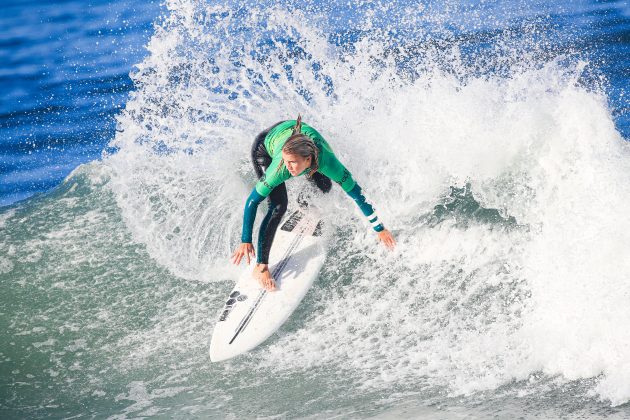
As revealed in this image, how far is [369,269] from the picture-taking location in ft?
22.5

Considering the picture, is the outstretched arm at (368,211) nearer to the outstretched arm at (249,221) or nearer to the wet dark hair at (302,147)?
the wet dark hair at (302,147)

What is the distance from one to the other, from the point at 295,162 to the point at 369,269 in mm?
1820

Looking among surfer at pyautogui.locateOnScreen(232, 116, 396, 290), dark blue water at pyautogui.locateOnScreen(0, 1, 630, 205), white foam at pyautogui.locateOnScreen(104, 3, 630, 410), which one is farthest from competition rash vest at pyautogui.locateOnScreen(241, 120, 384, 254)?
dark blue water at pyautogui.locateOnScreen(0, 1, 630, 205)

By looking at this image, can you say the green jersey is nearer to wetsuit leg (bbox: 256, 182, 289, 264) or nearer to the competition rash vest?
the competition rash vest

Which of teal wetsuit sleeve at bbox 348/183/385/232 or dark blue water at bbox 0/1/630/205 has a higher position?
dark blue water at bbox 0/1/630/205

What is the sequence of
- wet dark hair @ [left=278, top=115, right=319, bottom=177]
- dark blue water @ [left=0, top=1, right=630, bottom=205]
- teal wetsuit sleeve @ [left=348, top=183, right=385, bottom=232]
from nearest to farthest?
wet dark hair @ [left=278, top=115, right=319, bottom=177] → teal wetsuit sleeve @ [left=348, top=183, right=385, bottom=232] → dark blue water @ [left=0, top=1, right=630, bottom=205]

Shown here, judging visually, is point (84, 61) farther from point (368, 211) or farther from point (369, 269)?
point (368, 211)

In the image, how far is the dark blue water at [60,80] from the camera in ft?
33.2

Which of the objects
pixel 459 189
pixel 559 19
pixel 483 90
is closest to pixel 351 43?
pixel 559 19

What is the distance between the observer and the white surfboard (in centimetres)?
616

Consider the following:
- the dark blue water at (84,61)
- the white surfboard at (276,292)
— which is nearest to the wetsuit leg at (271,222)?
the white surfboard at (276,292)

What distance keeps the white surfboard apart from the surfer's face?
4.56ft

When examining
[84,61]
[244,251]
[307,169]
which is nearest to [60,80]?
[84,61]

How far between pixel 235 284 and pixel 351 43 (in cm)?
568
